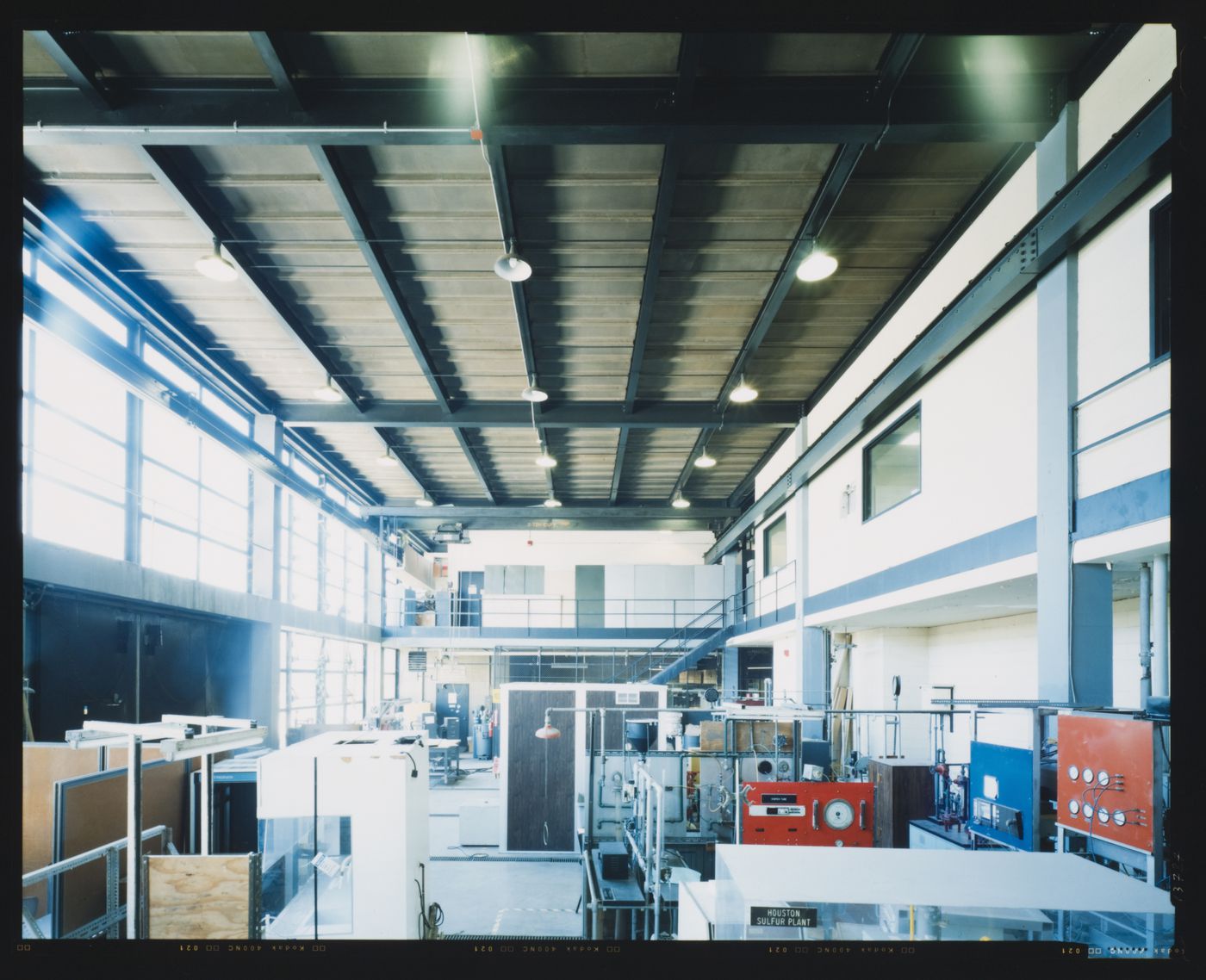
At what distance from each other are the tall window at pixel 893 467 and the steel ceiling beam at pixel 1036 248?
0.25 metres

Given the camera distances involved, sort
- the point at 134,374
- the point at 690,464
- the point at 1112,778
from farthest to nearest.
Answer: the point at 690,464, the point at 134,374, the point at 1112,778

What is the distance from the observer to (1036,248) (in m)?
5.37

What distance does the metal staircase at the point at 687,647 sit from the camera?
18.8 m

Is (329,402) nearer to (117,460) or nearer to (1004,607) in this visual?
(117,460)

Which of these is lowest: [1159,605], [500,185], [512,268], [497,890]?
[497,890]

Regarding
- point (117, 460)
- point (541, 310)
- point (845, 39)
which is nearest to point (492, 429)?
point (541, 310)

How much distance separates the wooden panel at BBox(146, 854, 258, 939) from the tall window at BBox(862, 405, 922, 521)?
22.6 feet

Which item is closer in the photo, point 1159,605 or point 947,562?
point 1159,605

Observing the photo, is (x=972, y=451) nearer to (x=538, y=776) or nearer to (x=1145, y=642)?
(x=1145, y=642)

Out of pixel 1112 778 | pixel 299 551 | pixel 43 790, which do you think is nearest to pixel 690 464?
pixel 299 551

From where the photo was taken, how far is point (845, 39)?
473 cm

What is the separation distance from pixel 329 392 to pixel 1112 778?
9.51m

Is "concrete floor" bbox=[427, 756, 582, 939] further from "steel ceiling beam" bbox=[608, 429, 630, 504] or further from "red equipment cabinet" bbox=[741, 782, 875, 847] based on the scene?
"steel ceiling beam" bbox=[608, 429, 630, 504]

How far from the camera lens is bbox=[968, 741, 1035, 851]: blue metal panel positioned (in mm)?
5262
